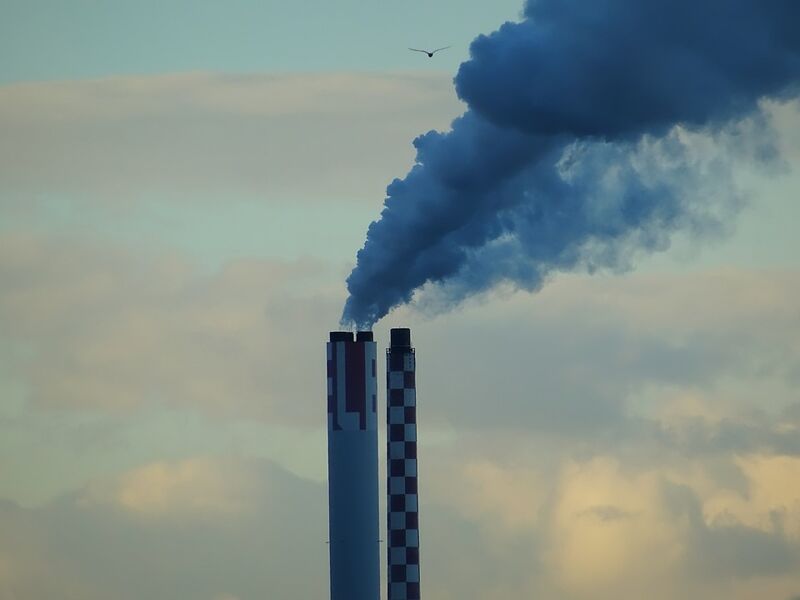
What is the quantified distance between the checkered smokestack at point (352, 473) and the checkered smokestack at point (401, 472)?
1.82 m

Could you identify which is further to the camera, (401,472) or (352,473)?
(401,472)

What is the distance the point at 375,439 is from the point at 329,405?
2024mm

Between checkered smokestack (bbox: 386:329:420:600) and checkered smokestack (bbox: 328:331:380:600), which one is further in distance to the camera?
checkered smokestack (bbox: 386:329:420:600)

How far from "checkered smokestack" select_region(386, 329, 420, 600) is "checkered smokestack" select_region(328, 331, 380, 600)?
5.98 ft

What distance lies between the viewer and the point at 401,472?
81.2m

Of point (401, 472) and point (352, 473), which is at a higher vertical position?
point (401, 472)

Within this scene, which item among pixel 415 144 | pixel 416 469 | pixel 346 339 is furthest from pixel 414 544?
pixel 415 144

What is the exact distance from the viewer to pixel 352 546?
78.9 metres

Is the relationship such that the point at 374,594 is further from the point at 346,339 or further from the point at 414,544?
the point at 346,339

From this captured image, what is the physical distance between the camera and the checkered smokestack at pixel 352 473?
3091 inches

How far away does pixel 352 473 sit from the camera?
258 feet

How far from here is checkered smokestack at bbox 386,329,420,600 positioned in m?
80.9

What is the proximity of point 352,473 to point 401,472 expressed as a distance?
126 inches

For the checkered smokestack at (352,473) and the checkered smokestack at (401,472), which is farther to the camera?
the checkered smokestack at (401,472)
